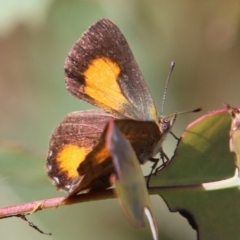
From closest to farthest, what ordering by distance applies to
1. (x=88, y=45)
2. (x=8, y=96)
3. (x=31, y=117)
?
(x=88, y=45) < (x=31, y=117) < (x=8, y=96)

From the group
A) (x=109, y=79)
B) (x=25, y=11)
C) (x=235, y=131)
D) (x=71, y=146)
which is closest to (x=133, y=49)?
(x=25, y=11)

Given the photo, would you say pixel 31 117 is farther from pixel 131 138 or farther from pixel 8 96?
pixel 131 138

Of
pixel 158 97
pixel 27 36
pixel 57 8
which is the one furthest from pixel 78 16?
pixel 158 97

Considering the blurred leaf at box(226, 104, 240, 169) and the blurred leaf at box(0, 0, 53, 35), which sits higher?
the blurred leaf at box(0, 0, 53, 35)

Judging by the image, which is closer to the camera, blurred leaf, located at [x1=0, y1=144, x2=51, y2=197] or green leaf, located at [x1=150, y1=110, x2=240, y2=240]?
green leaf, located at [x1=150, y1=110, x2=240, y2=240]

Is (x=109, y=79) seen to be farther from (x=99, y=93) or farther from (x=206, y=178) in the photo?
(x=206, y=178)

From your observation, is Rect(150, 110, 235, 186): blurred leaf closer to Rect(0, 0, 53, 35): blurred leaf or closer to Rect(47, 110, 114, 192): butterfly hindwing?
Rect(47, 110, 114, 192): butterfly hindwing

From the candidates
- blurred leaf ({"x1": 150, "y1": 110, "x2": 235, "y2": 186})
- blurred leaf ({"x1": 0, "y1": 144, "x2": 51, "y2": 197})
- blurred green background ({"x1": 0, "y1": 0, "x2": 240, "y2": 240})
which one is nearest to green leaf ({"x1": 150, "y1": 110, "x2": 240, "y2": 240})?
blurred leaf ({"x1": 150, "y1": 110, "x2": 235, "y2": 186})
